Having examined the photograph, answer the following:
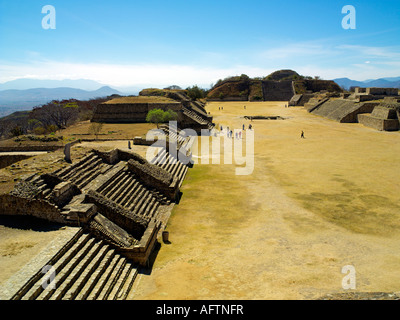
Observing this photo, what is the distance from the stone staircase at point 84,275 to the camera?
7.20m

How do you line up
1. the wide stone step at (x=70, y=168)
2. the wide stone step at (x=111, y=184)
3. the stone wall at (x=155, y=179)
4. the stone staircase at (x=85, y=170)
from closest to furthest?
1. the wide stone step at (x=70, y=168)
2. the wide stone step at (x=111, y=184)
3. the stone staircase at (x=85, y=170)
4. the stone wall at (x=155, y=179)

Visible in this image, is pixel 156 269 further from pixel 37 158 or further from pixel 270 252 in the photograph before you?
pixel 37 158

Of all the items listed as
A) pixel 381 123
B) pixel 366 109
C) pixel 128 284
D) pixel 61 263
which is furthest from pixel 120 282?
pixel 366 109

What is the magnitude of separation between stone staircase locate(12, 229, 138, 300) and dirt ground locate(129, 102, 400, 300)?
25.8 inches

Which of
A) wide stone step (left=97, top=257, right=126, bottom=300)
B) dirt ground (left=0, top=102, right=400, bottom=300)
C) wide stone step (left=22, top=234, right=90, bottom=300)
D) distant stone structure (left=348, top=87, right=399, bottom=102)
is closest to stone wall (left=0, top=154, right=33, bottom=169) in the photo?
dirt ground (left=0, top=102, right=400, bottom=300)

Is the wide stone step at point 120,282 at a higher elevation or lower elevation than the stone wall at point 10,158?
lower

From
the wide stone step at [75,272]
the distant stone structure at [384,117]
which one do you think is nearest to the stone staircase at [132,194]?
the wide stone step at [75,272]

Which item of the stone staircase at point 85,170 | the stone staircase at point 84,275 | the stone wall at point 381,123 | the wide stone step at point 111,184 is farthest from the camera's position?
the stone wall at point 381,123

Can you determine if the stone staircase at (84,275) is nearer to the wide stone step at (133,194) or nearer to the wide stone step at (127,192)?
the wide stone step at (127,192)

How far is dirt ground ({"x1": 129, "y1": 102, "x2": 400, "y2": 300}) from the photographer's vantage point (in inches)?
345

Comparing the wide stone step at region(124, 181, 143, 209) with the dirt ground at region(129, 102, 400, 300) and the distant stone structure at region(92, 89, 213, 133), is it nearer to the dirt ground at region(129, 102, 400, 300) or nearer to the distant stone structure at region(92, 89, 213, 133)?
the dirt ground at region(129, 102, 400, 300)

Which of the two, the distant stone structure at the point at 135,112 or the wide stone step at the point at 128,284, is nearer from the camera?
the wide stone step at the point at 128,284

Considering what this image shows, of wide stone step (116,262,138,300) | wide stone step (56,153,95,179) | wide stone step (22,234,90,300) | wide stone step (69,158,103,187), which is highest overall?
wide stone step (56,153,95,179)

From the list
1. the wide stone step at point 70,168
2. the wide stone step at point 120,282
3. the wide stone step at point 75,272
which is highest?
the wide stone step at point 70,168
